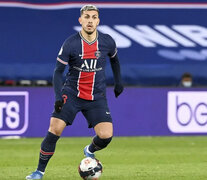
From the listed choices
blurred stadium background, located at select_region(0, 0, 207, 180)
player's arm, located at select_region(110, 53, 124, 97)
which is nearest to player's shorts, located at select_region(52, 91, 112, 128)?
player's arm, located at select_region(110, 53, 124, 97)

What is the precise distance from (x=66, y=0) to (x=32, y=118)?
112 inches

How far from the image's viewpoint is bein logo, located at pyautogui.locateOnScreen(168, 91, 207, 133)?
46.1 feet

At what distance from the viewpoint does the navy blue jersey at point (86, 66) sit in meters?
7.94

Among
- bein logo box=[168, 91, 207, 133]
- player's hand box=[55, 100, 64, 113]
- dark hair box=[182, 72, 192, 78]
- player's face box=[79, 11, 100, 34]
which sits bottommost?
bein logo box=[168, 91, 207, 133]

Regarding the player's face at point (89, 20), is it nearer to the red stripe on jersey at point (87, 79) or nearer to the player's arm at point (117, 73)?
the red stripe on jersey at point (87, 79)

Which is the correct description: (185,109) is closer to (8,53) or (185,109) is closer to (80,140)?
(80,140)

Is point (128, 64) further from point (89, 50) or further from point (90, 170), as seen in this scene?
point (90, 170)

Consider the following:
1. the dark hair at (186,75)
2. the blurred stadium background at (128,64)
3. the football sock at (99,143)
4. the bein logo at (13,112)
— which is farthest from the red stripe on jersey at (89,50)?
the dark hair at (186,75)

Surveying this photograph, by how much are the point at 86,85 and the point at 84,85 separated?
0.9 inches

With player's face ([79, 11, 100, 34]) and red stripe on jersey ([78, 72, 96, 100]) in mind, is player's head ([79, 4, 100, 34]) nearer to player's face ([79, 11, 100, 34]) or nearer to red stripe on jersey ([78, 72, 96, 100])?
player's face ([79, 11, 100, 34])

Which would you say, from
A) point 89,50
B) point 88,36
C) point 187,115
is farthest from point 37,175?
point 187,115

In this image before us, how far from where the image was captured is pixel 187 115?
46.1 feet

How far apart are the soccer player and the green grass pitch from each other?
0.65 meters

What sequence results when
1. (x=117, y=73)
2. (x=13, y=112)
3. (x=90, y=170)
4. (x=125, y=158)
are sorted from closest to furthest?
(x=90, y=170), (x=117, y=73), (x=125, y=158), (x=13, y=112)
